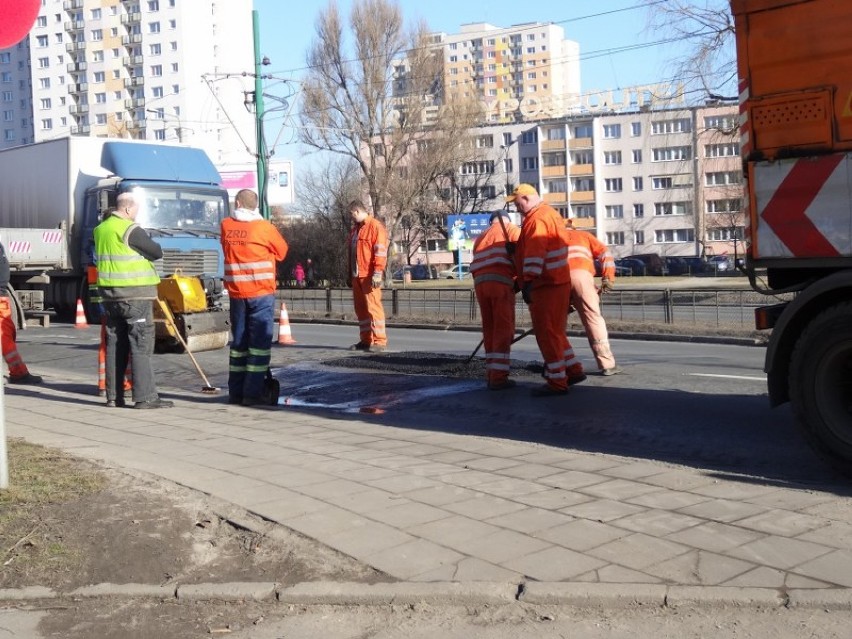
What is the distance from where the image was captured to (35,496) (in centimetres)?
562

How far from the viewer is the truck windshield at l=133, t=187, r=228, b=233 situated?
2080cm

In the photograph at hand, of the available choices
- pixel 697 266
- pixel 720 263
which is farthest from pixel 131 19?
pixel 720 263

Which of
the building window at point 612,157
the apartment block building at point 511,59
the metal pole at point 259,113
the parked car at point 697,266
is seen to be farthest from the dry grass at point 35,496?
the apartment block building at point 511,59

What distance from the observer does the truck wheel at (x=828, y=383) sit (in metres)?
5.83

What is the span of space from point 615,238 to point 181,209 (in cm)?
8020

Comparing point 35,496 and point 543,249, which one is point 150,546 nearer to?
point 35,496

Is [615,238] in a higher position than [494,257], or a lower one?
higher

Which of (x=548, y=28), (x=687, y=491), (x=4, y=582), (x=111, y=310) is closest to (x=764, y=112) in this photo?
(x=687, y=491)

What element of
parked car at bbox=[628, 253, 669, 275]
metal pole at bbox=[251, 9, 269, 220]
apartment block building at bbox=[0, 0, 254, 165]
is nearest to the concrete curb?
metal pole at bbox=[251, 9, 269, 220]

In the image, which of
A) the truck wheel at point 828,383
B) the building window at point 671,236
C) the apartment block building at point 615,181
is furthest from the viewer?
the building window at point 671,236

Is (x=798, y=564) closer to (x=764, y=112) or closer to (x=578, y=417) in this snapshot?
(x=764, y=112)

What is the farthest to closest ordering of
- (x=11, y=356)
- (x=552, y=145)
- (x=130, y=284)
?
(x=552, y=145)
(x=11, y=356)
(x=130, y=284)

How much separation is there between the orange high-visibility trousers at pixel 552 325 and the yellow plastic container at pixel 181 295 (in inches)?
246

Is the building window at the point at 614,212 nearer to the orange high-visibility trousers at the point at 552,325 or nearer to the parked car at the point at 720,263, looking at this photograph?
the parked car at the point at 720,263
